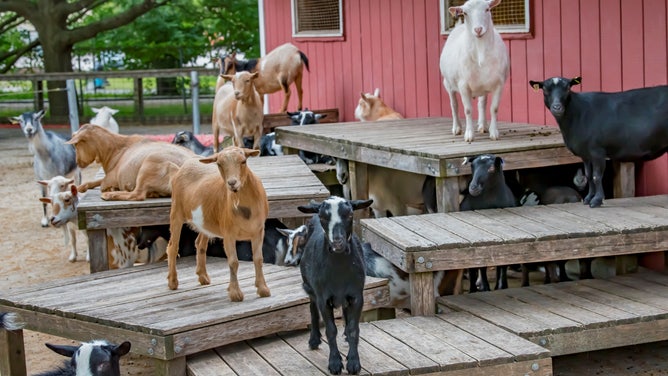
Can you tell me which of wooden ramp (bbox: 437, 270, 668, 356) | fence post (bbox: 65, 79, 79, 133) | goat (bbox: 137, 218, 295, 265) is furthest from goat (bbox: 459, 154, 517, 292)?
fence post (bbox: 65, 79, 79, 133)

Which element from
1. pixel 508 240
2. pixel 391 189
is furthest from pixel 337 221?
pixel 391 189

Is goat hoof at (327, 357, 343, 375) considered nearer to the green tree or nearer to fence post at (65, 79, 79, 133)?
fence post at (65, 79, 79, 133)

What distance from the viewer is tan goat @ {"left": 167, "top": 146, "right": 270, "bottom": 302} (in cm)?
550

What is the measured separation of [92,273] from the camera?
280 inches

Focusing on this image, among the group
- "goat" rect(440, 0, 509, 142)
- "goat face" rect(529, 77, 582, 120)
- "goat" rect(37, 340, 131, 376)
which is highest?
"goat" rect(440, 0, 509, 142)

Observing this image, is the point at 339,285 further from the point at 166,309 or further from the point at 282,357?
the point at 166,309

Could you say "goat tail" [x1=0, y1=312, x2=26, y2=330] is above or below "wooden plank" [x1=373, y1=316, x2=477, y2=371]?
above

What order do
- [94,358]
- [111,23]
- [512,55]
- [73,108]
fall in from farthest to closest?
[111,23] → [73,108] → [512,55] → [94,358]

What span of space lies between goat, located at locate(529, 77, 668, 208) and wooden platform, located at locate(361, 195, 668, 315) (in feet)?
1.32

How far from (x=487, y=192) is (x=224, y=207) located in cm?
223

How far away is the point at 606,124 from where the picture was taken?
691cm

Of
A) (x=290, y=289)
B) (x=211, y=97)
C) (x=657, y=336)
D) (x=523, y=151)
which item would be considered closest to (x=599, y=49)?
(x=523, y=151)

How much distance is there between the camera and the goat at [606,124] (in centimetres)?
688

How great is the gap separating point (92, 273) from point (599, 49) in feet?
13.8
